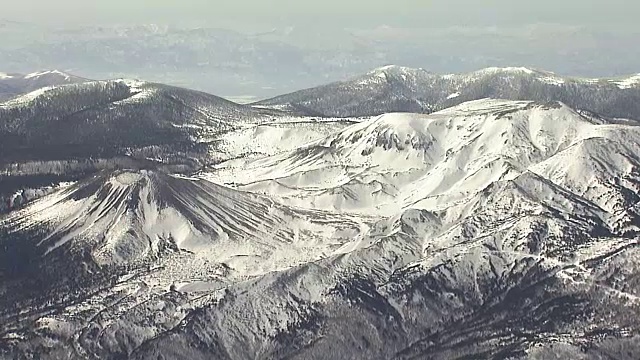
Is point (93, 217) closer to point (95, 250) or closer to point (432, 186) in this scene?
point (95, 250)

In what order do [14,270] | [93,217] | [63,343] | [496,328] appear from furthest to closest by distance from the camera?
[93,217] → [14,270] → [496,328] → [63,343]

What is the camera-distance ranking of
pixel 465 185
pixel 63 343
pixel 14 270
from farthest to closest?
pixel 465 185 < pixel 14 270 < pixel 63 343

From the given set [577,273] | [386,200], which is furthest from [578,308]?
[386,200]

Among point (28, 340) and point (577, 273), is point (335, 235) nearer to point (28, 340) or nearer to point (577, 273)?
point (577, 273)

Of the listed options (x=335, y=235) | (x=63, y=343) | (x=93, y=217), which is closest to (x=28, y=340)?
(x=63, y=343)

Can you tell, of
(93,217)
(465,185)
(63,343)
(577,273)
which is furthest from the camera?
(465,185)

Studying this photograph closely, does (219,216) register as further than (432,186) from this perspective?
No
